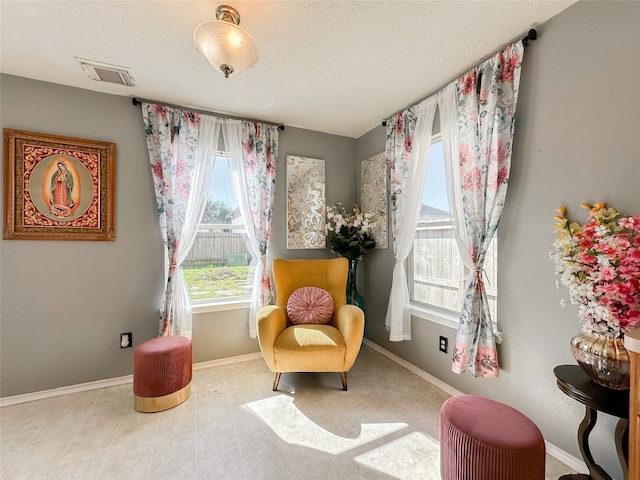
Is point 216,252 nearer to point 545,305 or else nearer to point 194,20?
point 194,20

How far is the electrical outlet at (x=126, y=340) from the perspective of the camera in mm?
2297

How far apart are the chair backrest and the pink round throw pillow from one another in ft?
0.35

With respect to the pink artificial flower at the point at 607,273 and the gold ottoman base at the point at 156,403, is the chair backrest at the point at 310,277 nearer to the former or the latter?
the gold ottoman base at the point at 156,403

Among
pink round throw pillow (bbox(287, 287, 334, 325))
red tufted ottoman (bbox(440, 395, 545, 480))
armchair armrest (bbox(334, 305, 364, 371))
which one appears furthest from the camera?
pink round throw pillow (bbox(287, 287, 334, 325))

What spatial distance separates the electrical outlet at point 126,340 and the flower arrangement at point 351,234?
2062 mm

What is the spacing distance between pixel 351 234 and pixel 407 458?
195 cm

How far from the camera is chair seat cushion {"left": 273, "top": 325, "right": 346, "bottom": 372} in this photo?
202 centimetres

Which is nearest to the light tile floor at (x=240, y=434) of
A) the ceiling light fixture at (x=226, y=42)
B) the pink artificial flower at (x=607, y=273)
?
the pink artificial flower at (x=607, y=273)

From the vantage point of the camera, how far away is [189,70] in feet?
6.39

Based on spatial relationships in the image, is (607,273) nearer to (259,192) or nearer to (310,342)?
(310,342)

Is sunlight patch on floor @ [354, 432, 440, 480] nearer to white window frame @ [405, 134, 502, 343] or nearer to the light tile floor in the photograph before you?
the light tile floor

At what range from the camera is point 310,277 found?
8.73ft

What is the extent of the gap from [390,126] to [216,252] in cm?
216

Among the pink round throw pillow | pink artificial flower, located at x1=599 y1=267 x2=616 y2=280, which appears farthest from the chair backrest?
pink artificial flower, located at x1=599 y1=267 x2=616 y2=280
